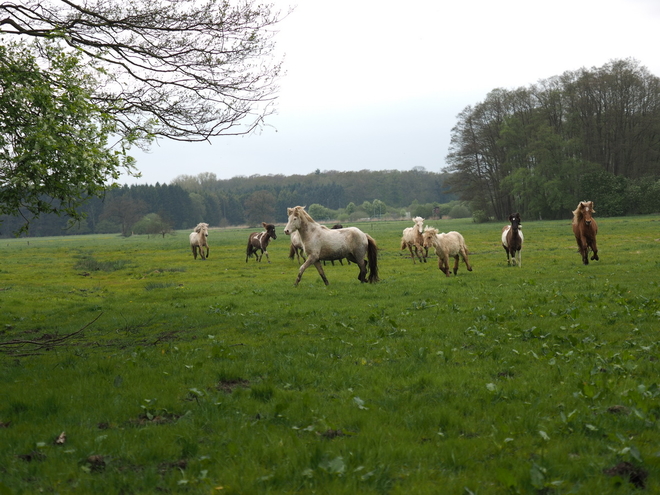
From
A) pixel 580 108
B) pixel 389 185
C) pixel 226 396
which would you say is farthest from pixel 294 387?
pixel 389 185

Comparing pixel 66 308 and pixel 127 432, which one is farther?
pixel 66 308

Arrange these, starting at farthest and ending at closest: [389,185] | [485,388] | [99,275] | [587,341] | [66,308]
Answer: [389,185] < [99,275] < [66,308] < [587,341] < [485,388]

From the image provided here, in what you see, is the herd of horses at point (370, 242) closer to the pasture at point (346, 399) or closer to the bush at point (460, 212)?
the pasture at point (346, 399)

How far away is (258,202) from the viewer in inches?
5595

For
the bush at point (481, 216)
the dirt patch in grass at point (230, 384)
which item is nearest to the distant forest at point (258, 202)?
the bush at point (481, 216)

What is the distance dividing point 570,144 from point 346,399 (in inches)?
2785

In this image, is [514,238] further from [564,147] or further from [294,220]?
[564,147]

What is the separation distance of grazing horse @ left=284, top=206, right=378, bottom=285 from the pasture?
446 centimetres

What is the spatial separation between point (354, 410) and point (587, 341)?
4.86 meters

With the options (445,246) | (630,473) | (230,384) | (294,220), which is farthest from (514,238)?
(630,473)

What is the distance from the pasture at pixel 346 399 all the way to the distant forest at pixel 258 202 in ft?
345

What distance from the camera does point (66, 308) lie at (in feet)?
53.0

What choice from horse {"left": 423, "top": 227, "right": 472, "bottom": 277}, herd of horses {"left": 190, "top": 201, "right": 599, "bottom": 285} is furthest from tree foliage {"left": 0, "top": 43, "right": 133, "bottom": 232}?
horse {"left": 423, "top": 227, "right": 472, "bottom": 277}

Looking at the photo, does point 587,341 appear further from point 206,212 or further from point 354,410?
point 206,212
